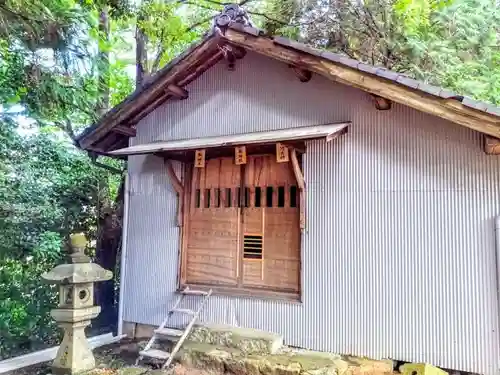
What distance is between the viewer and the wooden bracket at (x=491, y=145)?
16.5ft

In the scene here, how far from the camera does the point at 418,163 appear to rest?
5.59 meters

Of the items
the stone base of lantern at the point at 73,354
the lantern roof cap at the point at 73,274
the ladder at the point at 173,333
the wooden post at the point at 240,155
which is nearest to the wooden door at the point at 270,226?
the wooden post at the point at 240,155

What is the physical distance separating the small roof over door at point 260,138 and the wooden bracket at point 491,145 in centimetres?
178

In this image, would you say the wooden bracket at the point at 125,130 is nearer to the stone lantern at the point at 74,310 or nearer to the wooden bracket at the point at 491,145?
the stone lantern at the point at 74,310

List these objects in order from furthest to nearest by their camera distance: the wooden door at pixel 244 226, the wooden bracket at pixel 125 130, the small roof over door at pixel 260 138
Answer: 1. the wooden bracket at pixel 125 130
2. the wooden door at pixel 244 226
3. the small roof over door at pixel 260 138

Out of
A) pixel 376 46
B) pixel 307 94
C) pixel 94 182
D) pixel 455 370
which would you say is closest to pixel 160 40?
pixel 94 182

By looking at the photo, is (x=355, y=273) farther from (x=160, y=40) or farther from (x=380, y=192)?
(x=160, y=40)

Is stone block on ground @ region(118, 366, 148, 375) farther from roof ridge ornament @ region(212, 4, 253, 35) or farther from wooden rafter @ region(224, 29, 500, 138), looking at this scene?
roof ridge ornament @ region(212, 4, 253, 35)

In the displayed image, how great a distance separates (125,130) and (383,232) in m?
5.15

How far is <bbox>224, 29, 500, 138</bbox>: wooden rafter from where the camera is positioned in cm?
492

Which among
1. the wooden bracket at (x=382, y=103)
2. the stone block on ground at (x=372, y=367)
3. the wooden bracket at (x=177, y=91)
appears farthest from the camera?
the wooden bracket at (x=177, y=91)

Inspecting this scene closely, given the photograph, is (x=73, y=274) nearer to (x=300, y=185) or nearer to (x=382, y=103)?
(x=300, y=185)

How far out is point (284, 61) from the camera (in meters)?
6.34

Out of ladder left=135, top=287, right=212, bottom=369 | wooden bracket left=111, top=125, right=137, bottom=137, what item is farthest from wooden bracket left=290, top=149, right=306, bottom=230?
wooden bracket left=111, top=125, right=137, bottom=137
